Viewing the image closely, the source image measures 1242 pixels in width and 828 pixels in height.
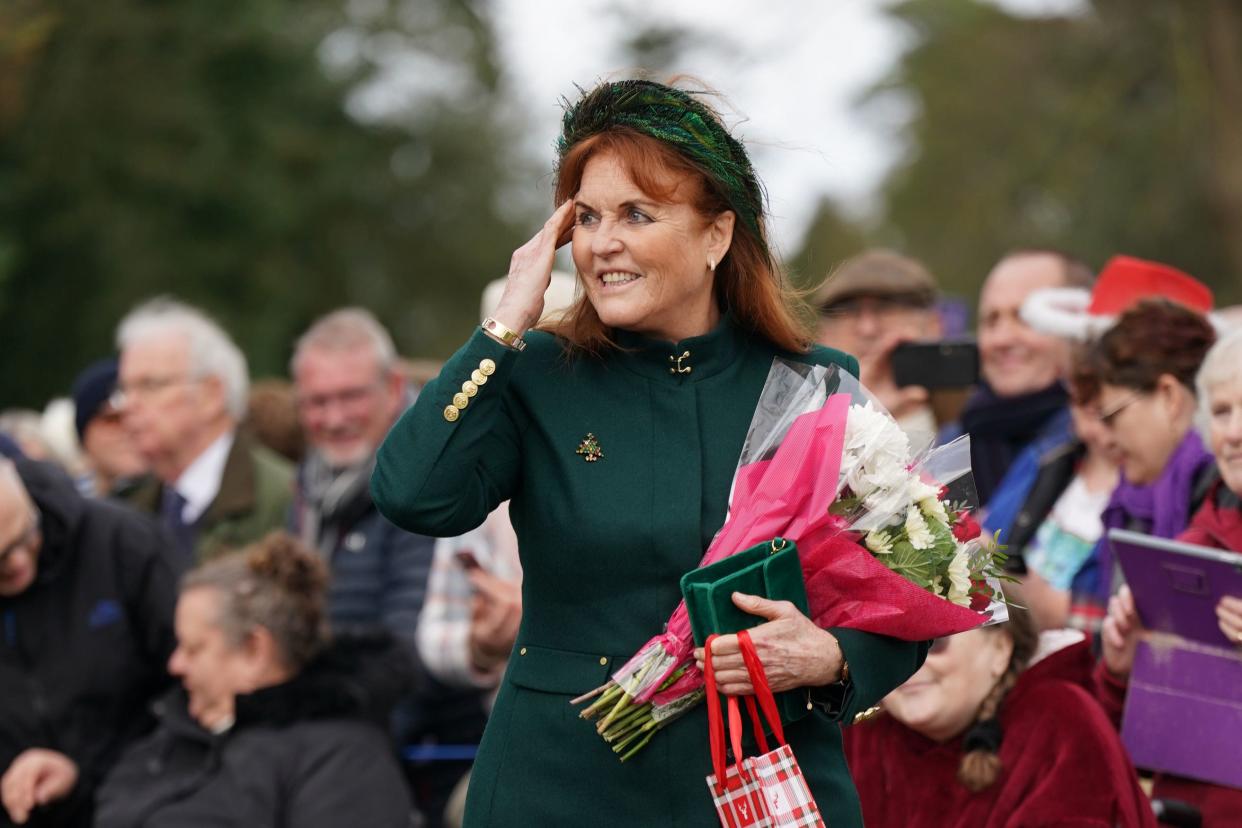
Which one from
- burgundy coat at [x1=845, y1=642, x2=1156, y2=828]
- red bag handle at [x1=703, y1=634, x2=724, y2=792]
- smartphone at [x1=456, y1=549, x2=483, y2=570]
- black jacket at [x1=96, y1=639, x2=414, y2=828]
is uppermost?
red bag handle at [x1=703, y1=634, x2=724, y2=792]

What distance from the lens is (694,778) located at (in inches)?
130

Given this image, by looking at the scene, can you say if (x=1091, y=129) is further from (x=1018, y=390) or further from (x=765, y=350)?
(x=765, y=350)

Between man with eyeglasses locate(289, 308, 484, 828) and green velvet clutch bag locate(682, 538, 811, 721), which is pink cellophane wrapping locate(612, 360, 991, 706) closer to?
green velvet clutch bag locate(682, 538, 811, 721)

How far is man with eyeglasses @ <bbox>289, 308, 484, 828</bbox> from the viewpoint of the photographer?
6.25 metres

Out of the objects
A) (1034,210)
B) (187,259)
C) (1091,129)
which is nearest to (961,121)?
(1034,210)

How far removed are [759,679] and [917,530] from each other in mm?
438

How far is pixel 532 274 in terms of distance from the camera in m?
3.43

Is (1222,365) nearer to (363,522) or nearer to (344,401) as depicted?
(363,522)

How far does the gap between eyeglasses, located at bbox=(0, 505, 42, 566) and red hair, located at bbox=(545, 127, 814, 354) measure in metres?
2.84

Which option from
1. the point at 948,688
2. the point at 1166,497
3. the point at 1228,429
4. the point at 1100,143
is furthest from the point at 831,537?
the point at 1100,143

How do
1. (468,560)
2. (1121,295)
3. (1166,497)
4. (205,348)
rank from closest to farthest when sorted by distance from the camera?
(1166,497), (468,560), (1121,295), (205,348)

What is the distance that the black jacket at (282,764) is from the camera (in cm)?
544

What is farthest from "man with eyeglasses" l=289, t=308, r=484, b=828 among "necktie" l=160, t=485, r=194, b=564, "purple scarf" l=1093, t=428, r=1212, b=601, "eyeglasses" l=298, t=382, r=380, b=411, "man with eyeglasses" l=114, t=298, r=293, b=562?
"purple scarf" l=1093, t=428, r=1212, b=601

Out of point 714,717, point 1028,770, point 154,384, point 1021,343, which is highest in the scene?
point 1021,343
